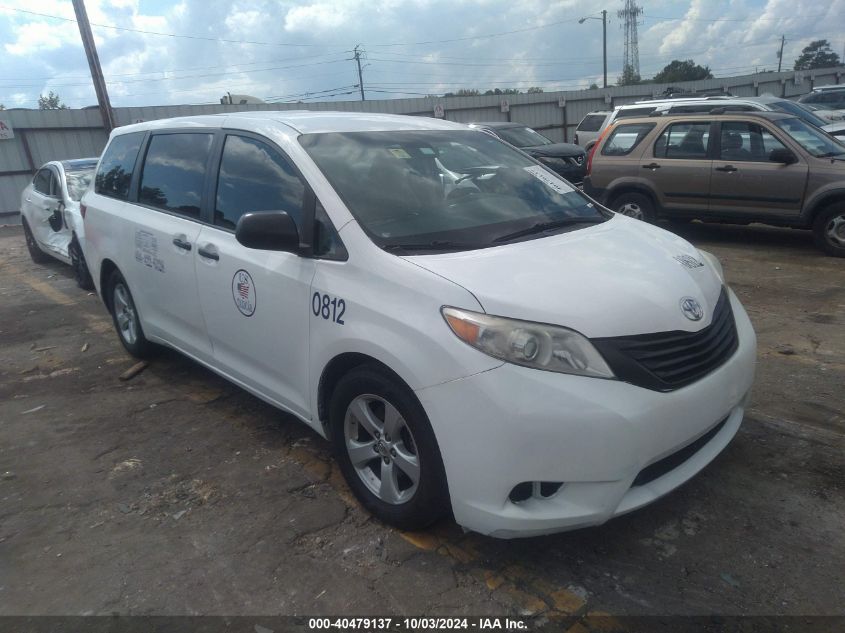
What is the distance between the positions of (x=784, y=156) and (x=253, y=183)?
6980 mm

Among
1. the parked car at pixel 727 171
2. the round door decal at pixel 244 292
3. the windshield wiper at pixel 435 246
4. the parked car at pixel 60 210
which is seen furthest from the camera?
the parked car at pixel 60 210

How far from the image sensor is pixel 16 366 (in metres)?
5.82

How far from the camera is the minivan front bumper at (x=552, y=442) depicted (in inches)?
93.1

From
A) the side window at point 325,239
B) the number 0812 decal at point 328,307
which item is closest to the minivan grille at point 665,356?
the number 0812 decal at point 328,307

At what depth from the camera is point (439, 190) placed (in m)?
3.38

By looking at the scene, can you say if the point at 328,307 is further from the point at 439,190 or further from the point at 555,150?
the point at 555,150

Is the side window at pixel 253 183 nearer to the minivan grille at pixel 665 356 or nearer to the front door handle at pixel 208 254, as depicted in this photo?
the front door handle at pixel 208 254

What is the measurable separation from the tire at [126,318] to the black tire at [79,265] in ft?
9.91

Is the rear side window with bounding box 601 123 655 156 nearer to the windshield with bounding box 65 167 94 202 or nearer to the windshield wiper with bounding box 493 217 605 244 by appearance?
the windshield wiper with bounding box 493 217 605 244

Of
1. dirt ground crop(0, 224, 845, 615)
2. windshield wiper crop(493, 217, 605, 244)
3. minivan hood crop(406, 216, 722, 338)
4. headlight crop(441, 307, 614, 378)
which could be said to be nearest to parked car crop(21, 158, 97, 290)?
dirt ground crop(0, 224, 845, 615)

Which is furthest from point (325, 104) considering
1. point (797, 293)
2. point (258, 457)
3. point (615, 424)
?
point (615, 424)

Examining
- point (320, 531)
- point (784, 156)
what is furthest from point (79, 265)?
point (784, 156)

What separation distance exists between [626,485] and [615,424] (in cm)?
26

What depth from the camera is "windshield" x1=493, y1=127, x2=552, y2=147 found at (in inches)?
550
